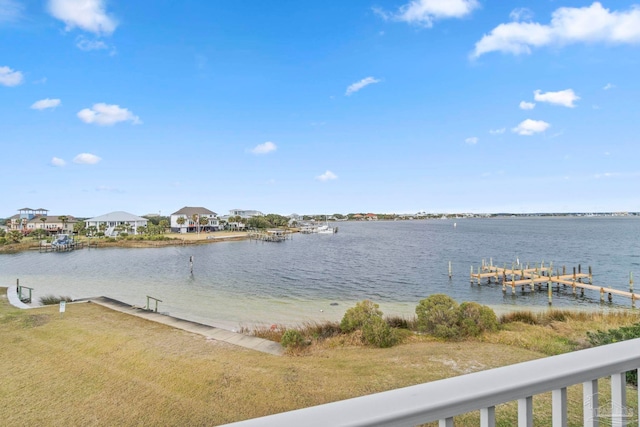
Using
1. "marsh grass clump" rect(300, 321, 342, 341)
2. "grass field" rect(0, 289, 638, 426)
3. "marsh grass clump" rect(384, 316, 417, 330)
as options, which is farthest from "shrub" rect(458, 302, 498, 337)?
"marsh grass clump" rect(300, 321, 342, 341)

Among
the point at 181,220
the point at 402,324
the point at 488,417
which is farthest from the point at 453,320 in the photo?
the point at 181,220

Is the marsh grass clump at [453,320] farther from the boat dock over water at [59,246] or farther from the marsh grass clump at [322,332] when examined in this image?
the boat dock over water at [59,246]

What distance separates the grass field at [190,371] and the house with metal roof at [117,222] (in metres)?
77.6

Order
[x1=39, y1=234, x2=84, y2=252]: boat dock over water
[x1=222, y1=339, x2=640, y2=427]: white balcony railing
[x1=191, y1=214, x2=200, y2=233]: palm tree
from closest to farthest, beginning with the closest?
[x1=222, y1=339, x2=640, y2=427]: white balcony railing
[x1=39, y1=234, x2=84, y2=252]: boat dock over water
[x1=191, y1=214, x2=200, y2=233]: palm tree

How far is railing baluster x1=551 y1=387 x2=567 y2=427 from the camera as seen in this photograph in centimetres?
107

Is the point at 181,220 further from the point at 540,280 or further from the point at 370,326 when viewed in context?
the point at 370,326

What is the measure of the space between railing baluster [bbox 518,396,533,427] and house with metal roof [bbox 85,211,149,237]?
90441mm

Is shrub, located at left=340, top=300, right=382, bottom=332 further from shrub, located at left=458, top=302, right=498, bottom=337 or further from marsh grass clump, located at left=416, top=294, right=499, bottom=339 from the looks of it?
shrub, located at left=458, top=302, right=498, bottom=337

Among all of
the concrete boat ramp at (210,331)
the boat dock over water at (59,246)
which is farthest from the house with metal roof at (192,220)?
the concrete boat ramp at (210,331)

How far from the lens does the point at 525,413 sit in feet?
3.43

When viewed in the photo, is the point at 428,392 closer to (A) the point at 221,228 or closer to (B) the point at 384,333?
(B) the point at 384,333

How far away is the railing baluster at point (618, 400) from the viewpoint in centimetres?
113

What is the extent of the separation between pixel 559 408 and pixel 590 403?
128 mm

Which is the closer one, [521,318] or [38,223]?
[521,318]
